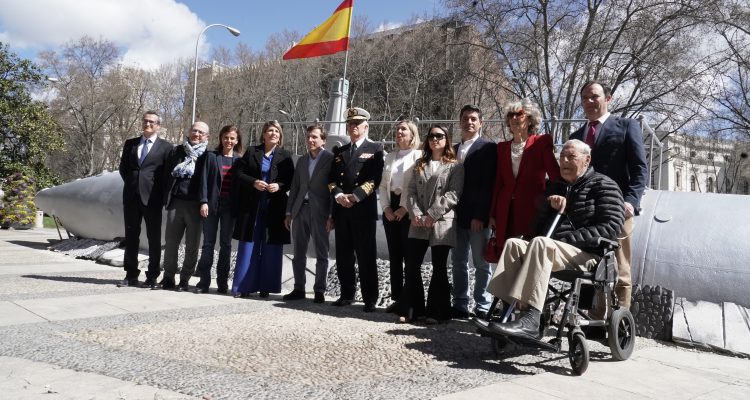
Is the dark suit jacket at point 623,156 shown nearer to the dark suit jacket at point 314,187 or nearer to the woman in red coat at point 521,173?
the woman in red coat at point 521,173

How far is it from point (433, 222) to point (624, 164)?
5.04 feet

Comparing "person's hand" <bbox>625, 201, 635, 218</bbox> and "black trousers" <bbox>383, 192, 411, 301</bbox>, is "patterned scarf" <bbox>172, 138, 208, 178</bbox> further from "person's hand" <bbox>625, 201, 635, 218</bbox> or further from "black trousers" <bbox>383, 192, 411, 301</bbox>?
"person's hand" <bbox>625, 201, 635, 218</bbox>

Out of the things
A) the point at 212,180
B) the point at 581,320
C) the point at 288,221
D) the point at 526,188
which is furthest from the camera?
the point at 212,180

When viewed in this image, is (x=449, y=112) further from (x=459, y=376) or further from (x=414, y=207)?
(x=459, y=376)

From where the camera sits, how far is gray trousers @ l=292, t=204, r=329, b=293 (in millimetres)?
5953

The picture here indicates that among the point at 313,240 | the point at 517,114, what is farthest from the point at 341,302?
the point at 517,114

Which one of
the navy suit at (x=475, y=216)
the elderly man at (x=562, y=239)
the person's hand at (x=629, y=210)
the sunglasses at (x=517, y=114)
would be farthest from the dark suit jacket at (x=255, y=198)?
the person's hand at (x=629, y=210)

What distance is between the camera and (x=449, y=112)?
2594cm

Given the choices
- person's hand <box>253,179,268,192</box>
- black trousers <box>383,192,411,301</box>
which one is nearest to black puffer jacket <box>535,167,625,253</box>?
black trousers <box>383,192,411,301</box>

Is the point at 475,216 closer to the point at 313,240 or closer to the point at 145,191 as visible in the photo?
the point at 313,240

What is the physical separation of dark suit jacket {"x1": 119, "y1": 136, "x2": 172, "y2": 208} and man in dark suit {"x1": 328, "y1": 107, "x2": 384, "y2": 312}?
2224 millimetres

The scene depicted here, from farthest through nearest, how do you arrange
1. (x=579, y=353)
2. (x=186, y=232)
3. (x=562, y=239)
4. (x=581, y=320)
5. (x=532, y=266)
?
(x=186, y=232) → (x=562, y=239) → (x=581, y=320) → (x=532, y=266) → (x=579, y=353)

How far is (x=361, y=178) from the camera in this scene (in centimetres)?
558

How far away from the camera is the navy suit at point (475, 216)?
498 centimetres
